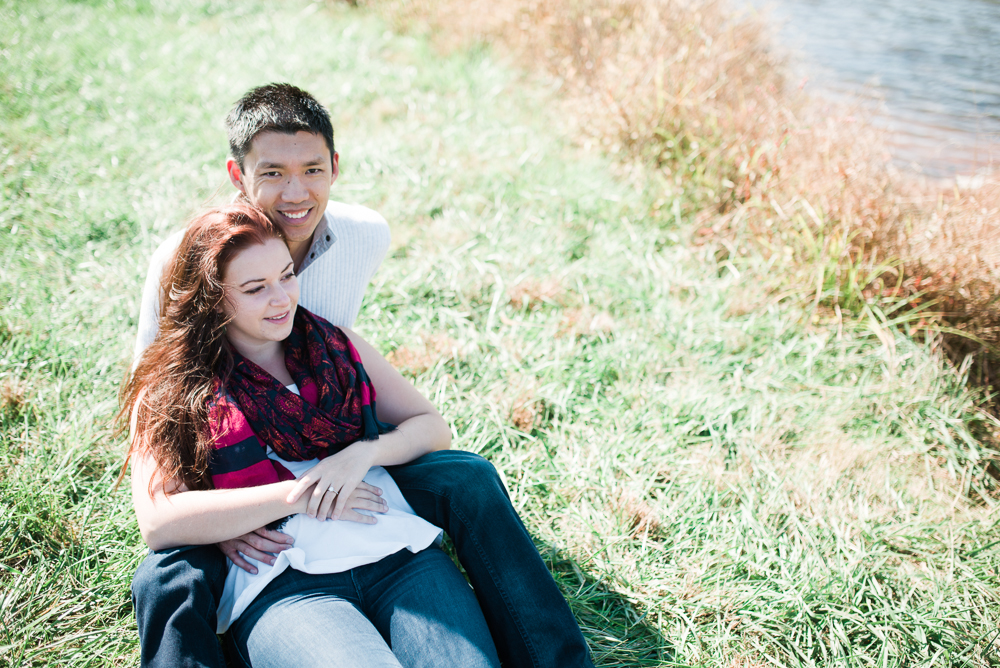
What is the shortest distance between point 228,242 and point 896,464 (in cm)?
279

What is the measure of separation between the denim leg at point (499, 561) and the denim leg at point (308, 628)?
1.05ft

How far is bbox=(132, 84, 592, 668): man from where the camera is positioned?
4.86 ft

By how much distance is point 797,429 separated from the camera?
2787mm

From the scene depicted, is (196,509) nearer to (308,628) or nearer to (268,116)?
(308,628)

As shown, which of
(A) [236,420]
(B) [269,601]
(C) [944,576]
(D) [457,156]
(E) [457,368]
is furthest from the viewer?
(D) [457,156]

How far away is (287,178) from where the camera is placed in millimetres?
1988

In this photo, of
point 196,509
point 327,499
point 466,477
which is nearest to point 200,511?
point 196,509

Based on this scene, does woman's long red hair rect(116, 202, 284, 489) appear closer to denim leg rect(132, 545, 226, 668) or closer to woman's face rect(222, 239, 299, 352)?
woman's face rect(222, 239, 299, 352)

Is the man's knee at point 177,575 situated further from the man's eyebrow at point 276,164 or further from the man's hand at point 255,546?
the man's eyebrow at point 276,164

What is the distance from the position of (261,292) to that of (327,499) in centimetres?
61

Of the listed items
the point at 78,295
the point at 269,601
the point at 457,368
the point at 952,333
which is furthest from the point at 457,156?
the point at 269,601

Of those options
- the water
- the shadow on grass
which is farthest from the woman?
the water

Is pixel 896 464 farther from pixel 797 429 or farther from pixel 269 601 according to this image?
pixel 269 601

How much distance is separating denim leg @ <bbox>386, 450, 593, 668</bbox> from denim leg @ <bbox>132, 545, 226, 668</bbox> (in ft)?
1.97
